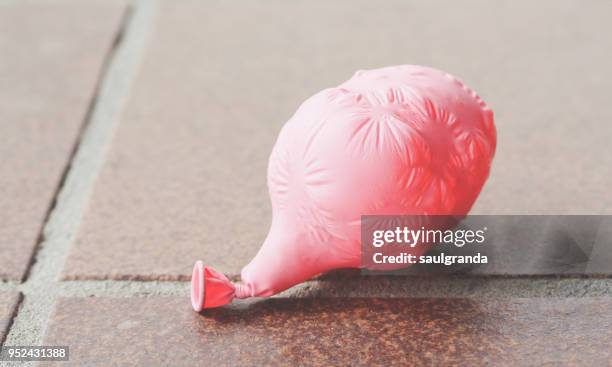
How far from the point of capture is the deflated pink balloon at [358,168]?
0.73 m

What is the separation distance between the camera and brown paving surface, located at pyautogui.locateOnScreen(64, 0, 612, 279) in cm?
94

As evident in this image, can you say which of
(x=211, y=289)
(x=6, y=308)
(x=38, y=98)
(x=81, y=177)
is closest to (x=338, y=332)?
(x=211, y=289)

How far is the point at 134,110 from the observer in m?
1.19

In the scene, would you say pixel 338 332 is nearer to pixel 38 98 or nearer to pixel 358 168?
pixel 358 168

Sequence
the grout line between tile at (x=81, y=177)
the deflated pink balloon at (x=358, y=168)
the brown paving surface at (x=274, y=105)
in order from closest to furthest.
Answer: the deflated pink balloon at (x=358, y=168) → the grout line between tile at (x=81, y=177) → the brown paving surface at (x=274, y=105)

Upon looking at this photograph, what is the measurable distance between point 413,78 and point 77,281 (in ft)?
1.28

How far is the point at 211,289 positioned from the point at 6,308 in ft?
0.69

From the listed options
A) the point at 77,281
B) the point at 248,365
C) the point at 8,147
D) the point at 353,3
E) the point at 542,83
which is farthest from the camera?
the point at 353,3

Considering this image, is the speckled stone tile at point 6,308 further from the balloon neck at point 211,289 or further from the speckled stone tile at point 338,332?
the balloon neck at point 211,289

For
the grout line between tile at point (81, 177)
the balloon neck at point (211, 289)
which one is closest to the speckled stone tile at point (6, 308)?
the grout line between tile at point (81, 177)

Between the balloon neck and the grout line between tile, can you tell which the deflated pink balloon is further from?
the grout line between tile

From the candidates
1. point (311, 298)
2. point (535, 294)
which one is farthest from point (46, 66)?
point (535, 294)

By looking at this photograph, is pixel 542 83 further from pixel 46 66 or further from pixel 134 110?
pixel 46 66

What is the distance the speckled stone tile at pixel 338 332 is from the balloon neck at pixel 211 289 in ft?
0.05
